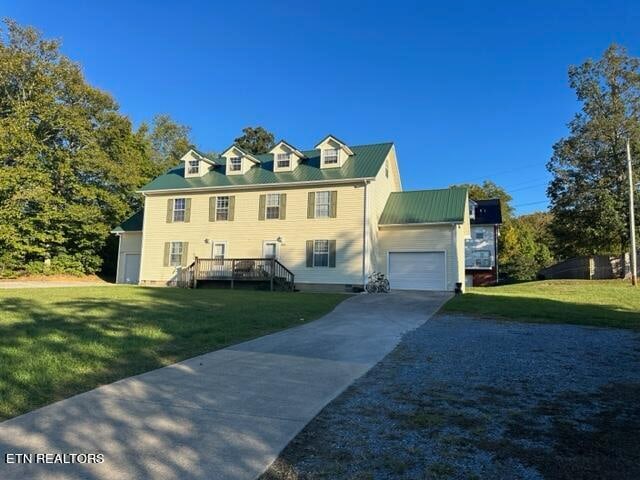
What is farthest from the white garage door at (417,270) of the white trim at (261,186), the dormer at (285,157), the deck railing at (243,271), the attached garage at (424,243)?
the dormer at (285,157)

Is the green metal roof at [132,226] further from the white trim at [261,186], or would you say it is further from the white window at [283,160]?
the white window at [283,160]

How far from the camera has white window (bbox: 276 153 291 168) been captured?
22.8 metres

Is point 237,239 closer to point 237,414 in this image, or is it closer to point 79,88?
point 79,88

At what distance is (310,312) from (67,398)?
7855mm

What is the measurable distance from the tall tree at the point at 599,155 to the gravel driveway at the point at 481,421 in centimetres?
2343

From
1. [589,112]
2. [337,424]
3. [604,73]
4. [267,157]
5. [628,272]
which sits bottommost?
[337,424]

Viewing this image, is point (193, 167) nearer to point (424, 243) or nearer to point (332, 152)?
point (332, 152)

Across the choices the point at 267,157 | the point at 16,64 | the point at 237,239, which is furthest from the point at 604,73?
the point at 16,64

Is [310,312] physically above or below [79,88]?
below

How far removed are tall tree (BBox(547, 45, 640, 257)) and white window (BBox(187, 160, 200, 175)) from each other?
2202 centimetres

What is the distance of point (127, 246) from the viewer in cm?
2659

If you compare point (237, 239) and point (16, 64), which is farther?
point (16, 64)

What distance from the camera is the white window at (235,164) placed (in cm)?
2388

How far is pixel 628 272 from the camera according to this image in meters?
26.9
